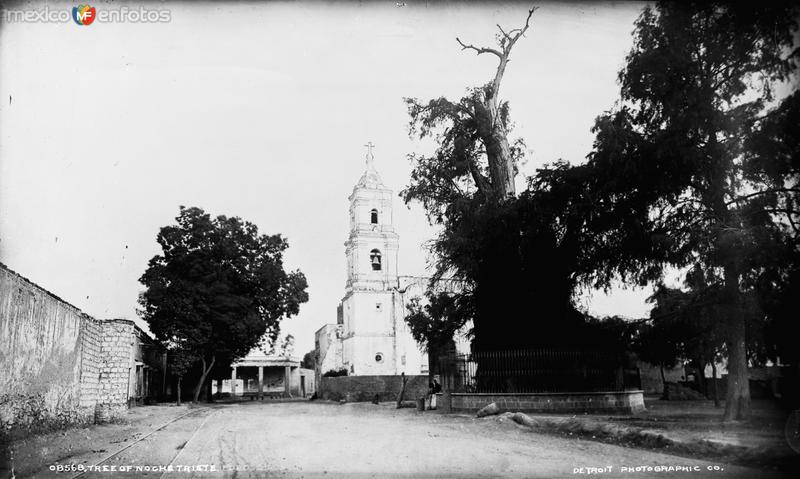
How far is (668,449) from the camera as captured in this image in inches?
301

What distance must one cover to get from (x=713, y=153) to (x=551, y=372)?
19.2 ft

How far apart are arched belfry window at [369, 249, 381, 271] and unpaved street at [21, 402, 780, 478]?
28323 millimetres

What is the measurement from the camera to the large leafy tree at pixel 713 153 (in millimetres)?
9086

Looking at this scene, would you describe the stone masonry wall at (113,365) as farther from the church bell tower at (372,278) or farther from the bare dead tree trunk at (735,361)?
the church bell tower at (372,278)

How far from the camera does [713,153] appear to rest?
32.6 ft

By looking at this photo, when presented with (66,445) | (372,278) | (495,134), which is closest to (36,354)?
(66,445)

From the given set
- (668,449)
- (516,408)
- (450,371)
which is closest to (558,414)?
(516,408)

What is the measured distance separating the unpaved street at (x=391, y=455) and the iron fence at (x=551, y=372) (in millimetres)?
2238

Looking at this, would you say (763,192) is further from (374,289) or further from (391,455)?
(374,289)

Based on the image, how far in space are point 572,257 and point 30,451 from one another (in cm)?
1121

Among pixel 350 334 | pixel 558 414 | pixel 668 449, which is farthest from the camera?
pixel 350 334

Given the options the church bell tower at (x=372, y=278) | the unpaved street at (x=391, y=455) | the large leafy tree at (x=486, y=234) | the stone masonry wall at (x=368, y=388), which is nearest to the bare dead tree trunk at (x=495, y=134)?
the large leafy tree at (x=486, y=234)

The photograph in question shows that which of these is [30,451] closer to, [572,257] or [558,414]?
[558,414]

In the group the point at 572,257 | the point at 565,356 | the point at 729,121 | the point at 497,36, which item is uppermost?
the point at 497,36
